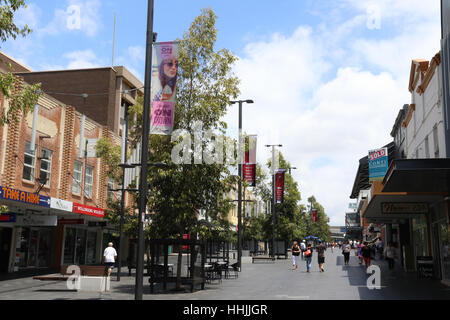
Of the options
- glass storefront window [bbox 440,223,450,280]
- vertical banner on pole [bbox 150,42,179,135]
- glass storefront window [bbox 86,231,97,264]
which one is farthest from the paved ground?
glass storefront window [bbox 86,231,97,264]

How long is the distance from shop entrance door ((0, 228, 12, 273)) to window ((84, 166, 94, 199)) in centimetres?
676

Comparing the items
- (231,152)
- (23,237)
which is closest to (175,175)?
(231,152)

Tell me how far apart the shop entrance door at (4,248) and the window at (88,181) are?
6.76m

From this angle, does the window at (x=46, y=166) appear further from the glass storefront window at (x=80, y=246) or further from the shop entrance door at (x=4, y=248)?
the glass storefront window at (x=80, y=246)

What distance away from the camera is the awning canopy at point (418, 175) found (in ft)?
42.9

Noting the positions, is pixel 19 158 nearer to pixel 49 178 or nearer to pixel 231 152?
pixel 49 178

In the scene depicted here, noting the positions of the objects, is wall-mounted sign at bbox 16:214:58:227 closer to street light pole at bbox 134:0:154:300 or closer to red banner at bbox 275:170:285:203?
street light pole at bbox 134:0:154:300

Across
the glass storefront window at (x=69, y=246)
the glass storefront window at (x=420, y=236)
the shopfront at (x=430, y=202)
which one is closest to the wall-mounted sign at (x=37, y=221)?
the glass storefront window at (x=69, y=246)

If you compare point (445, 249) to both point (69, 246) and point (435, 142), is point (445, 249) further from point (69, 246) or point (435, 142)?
point (69, 246)

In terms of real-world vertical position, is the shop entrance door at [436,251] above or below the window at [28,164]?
below

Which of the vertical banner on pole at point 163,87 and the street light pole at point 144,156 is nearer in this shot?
the street light pole at point 144,156

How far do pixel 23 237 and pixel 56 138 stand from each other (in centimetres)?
592

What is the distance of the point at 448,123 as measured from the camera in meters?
17.3

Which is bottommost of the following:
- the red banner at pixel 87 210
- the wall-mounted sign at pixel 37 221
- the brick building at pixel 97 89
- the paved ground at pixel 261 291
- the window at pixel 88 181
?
the paved ground at pixel 261 291
